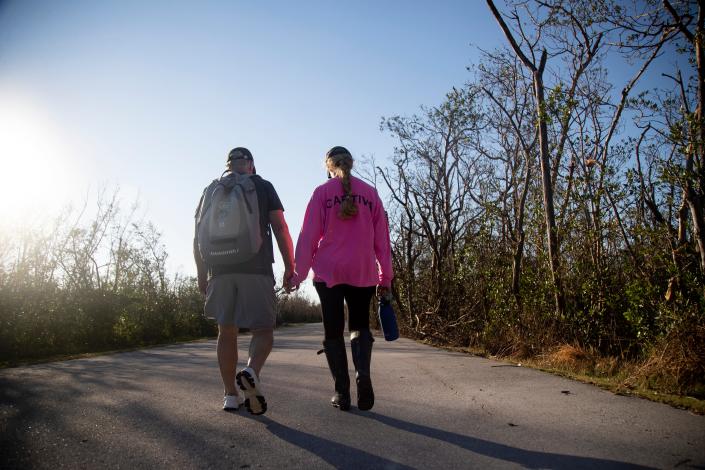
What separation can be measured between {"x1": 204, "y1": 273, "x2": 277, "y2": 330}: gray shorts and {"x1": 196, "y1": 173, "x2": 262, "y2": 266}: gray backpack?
0.15 m

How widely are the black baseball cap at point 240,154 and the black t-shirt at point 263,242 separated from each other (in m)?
0.25

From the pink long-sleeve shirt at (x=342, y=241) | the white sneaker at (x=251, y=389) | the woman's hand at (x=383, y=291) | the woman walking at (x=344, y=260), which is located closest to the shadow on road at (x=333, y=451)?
the white sneaker at (x=251, y=389)

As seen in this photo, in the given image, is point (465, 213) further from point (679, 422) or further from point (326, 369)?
point (679, 422)

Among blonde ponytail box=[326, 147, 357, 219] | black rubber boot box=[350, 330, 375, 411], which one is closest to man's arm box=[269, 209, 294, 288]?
blonde ponytail box=[326, 147, 357, 219]

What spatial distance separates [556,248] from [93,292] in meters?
14.2

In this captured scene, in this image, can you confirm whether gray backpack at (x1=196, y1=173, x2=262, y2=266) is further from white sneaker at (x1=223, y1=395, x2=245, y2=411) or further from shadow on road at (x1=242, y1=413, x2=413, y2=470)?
shadow on road at (x1=242, y1=413, x2=413, y2=470)

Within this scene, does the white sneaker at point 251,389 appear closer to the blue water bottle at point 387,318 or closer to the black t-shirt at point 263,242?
the black t-shirt at point 263,242

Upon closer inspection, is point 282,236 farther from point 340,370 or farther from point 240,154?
point 340,370

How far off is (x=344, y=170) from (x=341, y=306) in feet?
3.64

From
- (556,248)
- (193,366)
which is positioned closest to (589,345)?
(556,248)

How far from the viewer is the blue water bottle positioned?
4035 millimetres

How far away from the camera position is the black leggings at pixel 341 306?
3.66 m

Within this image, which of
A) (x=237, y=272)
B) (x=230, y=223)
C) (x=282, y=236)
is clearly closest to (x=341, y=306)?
(x=282, y=236)

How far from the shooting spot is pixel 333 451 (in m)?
2.63
